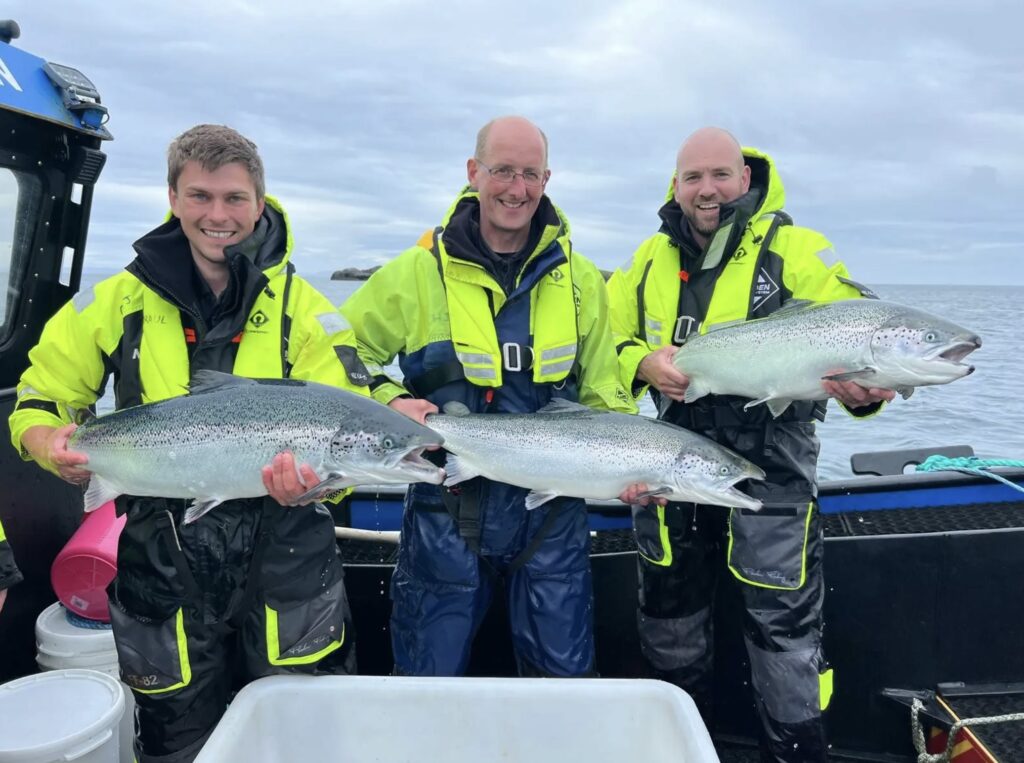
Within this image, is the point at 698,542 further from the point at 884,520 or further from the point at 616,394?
the point at 884,520

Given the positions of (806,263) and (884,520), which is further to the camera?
(884,520)

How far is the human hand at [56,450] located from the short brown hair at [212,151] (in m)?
1.01

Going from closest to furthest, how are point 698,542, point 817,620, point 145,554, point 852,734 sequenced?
point 145,554 < point 817,620 < point 698,542 < point 852,734

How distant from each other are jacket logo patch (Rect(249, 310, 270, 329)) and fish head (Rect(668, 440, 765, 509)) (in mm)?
1832

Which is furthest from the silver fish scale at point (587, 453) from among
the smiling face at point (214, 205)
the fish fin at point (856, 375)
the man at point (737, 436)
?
the smiling face at point (214, 205)

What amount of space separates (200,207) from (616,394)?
194 cm

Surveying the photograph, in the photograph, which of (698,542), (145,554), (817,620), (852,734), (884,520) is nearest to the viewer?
(145,554)

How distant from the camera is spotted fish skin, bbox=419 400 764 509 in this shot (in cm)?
336

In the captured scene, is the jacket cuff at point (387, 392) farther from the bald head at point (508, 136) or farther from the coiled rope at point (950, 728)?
the coiled rope at point (950, 728)

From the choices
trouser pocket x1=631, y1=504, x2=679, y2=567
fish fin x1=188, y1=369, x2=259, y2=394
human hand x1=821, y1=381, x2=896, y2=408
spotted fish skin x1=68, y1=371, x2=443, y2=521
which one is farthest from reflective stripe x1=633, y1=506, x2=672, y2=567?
fish fin x1=188, y1=369, x2=259, y2=394

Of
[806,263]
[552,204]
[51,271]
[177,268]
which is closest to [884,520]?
[806,263]

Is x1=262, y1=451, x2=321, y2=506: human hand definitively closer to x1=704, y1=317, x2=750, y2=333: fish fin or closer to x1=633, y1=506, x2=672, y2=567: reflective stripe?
x1=633, y1=506, x2=672, y2=567: reflective stripe

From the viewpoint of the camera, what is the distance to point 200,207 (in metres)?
2.91

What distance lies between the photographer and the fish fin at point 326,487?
2793mm
